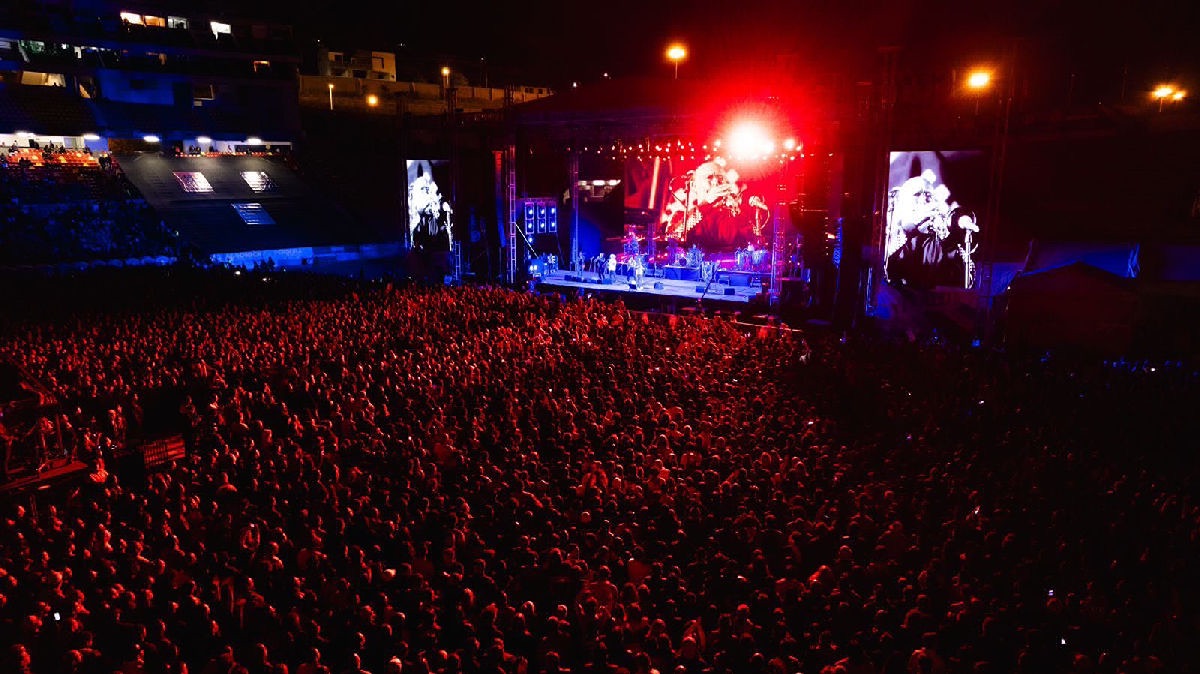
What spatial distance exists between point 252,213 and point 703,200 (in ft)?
56.3

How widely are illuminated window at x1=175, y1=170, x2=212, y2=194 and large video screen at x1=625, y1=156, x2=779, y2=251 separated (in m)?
16.8

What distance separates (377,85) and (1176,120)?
3197 centimetres

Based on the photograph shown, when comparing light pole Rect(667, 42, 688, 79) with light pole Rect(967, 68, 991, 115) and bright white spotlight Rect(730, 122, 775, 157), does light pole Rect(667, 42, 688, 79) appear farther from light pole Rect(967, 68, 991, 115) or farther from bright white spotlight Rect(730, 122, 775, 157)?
light pole Rect(967, 68, 991, 115)

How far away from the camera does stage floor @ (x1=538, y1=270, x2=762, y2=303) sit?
19947mm

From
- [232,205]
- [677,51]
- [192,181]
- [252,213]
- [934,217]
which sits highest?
[677,51]

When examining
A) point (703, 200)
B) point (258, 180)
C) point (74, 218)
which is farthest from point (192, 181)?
point (703, 200)

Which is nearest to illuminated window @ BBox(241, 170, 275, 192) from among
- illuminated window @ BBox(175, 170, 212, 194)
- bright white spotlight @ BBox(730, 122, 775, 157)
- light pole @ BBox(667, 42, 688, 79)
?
illuminated window @ BBox(175, 170, 212, 194)

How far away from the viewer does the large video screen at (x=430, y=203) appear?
25516 millimetres

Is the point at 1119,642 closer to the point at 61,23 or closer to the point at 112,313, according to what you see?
the point at 112,313

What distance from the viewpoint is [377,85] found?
3678 cm

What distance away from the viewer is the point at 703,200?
23.3 m

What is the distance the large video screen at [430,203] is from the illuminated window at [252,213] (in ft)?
21.7

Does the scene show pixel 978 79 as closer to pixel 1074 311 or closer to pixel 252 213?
pixel 1074 311

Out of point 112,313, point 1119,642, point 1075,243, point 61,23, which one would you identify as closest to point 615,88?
point 1075,243
